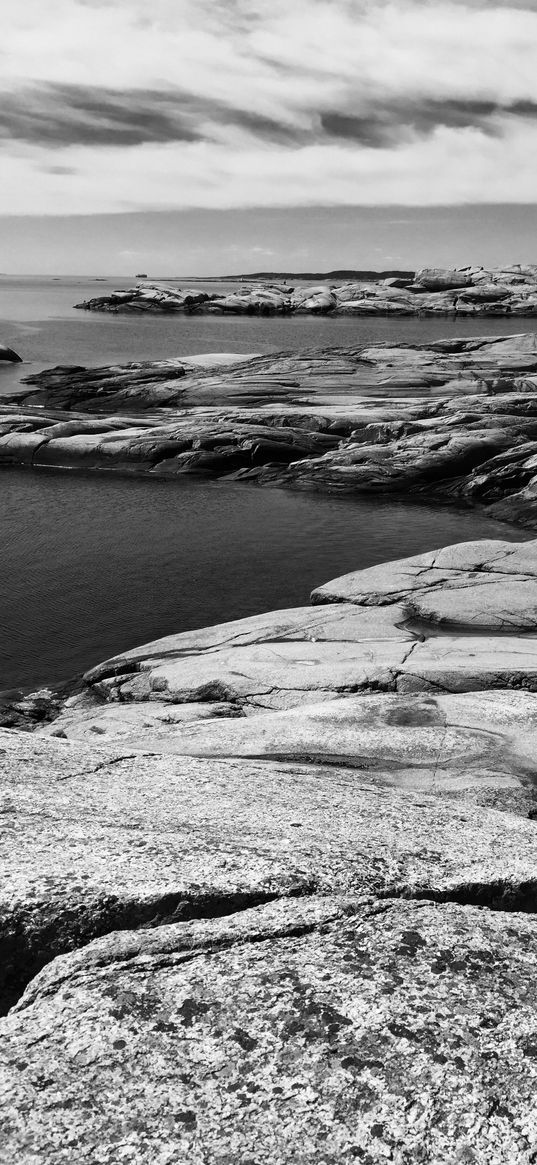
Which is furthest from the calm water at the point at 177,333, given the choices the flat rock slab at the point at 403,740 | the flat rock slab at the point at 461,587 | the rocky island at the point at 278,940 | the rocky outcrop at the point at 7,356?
the rocky island at the point at 278,940

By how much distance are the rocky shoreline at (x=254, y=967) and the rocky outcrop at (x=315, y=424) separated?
32145 millimetres

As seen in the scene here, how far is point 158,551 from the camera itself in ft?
107

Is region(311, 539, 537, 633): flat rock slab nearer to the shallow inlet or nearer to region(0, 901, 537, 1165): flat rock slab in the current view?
the shallow inlet

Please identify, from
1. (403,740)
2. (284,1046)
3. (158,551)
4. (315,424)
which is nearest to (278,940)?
(284,1046)

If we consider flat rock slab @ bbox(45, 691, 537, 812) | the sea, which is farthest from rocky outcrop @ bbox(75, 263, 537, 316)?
flat rock slab @ bbox(45, 691, 537, 812)

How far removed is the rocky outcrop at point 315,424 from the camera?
139 feet

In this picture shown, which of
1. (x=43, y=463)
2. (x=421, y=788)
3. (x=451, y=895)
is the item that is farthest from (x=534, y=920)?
(x=43, y=463)

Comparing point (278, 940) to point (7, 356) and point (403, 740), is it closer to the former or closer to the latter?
point (403, 740)

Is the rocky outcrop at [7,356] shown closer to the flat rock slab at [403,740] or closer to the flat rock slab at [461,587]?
the flat rock slab at [461,587]

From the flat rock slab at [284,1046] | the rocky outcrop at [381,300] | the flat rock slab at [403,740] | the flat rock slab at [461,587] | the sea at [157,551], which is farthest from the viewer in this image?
the rocky outcrop at [381,300]

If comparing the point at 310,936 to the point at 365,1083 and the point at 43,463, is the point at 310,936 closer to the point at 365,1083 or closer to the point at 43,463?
the point at 365,1083

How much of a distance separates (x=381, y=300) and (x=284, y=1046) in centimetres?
19281

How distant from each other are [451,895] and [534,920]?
583 mm

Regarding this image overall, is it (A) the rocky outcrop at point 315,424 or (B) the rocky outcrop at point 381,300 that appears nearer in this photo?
(A) the rocky outcrop at point 315,424
